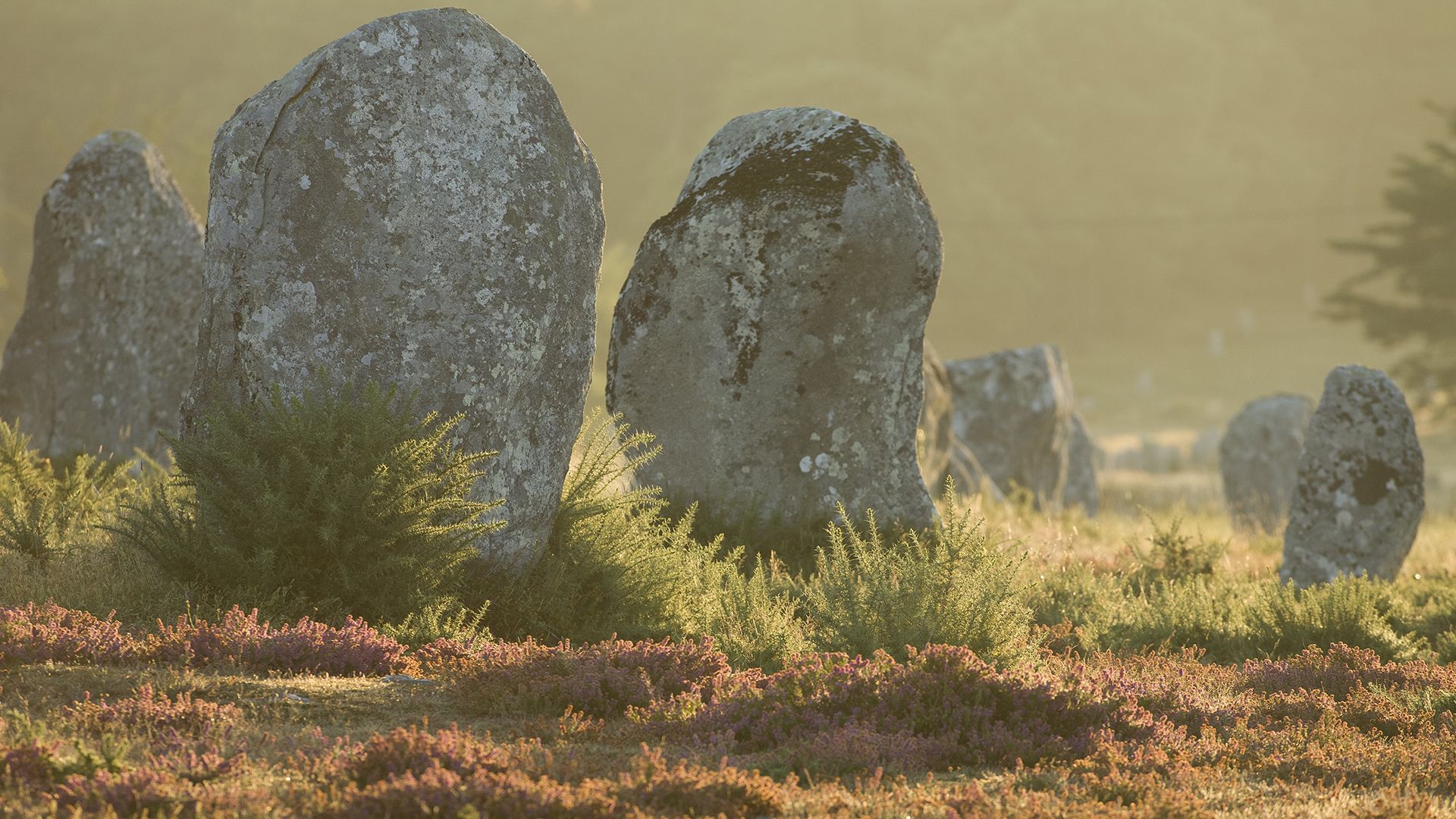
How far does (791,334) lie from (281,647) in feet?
18.5

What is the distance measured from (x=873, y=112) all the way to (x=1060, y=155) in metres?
13.4

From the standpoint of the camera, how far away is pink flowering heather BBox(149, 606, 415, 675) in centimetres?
610

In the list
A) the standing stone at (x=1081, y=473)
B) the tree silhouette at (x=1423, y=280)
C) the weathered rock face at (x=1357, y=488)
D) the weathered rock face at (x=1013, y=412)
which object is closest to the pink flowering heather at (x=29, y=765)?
the weathered rock face at (x=1357, y=488)

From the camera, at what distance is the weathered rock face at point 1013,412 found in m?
20.8

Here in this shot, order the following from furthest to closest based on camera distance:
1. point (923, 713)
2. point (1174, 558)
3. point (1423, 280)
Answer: point (1423, 280) < point (1174, 558) < point (923, 713)

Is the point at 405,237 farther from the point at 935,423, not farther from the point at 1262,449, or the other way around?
the point at 1262,449

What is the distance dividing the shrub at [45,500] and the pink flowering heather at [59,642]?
6.39 feet

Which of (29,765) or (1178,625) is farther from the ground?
(29,765)

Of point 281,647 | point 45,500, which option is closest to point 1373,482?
point 281,647

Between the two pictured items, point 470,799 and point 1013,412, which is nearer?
point 470,799

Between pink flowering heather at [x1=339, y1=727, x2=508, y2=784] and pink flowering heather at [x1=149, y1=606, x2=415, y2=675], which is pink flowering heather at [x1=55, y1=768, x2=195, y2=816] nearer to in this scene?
pink flowering heather at [x1=339, y1=727, x2=508, y2=784]

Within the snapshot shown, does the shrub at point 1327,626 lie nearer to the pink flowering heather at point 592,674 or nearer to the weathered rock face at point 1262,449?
the pink flowering heather at point 592,674

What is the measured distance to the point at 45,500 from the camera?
8.82m

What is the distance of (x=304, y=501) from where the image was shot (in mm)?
7004
